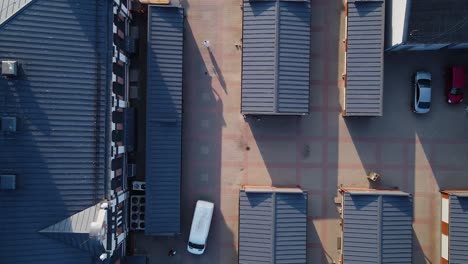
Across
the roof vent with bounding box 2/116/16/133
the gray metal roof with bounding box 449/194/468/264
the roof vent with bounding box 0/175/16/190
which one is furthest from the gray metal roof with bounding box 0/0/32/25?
the gray metal roof with bounding box 449/194/468/264

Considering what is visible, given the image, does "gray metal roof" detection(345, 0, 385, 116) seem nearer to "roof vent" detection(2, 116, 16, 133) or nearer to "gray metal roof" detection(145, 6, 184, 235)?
"gray metal roof" detection(145, 6, 184, 235)

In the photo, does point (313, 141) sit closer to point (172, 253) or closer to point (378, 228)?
point (378, 228)

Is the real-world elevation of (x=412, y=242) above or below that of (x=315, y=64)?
below

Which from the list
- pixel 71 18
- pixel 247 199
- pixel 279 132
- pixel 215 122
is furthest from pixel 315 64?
pixel 71 18

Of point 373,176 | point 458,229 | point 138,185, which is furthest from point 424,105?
point 138,185

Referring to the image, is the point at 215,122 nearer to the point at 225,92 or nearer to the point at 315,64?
the point at 225,92

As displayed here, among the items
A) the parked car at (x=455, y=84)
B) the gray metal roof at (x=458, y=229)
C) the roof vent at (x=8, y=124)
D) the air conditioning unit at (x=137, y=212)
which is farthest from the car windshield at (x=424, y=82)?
the roof vent at (x=8, y=124)

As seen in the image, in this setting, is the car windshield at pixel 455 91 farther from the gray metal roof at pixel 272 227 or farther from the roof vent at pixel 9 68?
the roof vent at pixel 9 68
